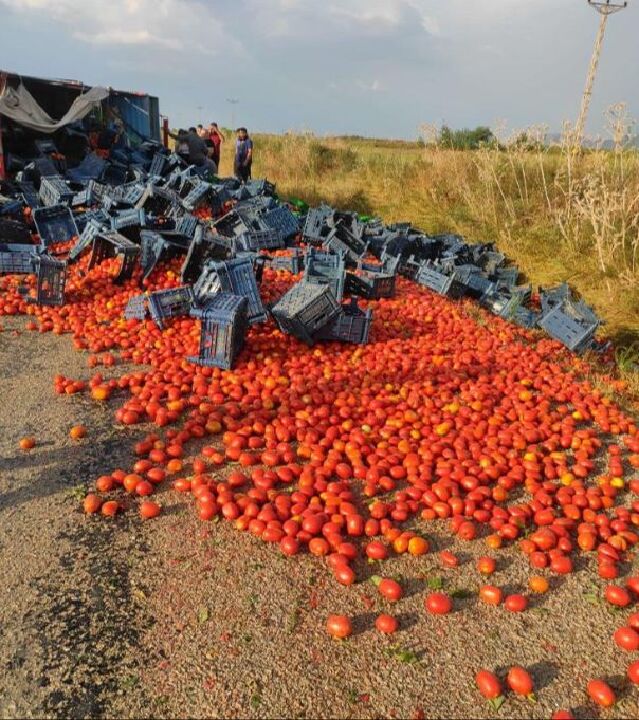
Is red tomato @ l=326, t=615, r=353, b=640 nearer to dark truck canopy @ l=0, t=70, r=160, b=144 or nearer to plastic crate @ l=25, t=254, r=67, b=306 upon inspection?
plastic crate @ l=25, t=254, r=67, b=306

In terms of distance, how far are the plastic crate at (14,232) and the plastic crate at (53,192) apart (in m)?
1.48

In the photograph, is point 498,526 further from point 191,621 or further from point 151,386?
point 151,386

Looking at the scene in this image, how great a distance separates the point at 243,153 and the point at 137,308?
1202 cm

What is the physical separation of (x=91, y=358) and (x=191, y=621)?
401 centimetres

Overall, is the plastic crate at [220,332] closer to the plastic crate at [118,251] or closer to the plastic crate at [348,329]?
the plastic crate at [348,329]

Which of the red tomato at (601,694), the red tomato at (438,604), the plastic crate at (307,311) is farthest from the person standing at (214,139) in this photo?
the red tomato at (601,694)

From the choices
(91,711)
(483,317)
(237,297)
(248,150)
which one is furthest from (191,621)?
(248,150)

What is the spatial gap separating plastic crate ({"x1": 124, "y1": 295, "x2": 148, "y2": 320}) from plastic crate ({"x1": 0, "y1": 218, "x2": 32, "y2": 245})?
478 centimetres

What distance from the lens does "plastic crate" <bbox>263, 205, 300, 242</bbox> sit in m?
11.6

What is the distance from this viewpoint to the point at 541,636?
314cm

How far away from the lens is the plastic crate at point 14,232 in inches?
412

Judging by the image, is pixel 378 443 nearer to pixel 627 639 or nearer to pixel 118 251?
pixel 627 639

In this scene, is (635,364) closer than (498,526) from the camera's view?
No

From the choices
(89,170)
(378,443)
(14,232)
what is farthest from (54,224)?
(378,443)
